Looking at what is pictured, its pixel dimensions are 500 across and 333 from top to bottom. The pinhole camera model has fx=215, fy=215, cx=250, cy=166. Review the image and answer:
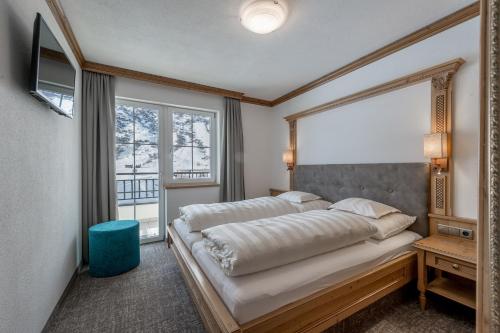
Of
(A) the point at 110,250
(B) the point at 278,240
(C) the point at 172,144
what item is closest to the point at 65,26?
(C) the point at 172,144

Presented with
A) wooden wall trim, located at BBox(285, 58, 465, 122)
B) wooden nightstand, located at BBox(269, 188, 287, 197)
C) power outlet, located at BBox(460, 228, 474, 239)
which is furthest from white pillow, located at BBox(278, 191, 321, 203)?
power outlet, located at BBox(460, 228, 474, 239)

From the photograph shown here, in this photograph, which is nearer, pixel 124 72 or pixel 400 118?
pixel 400 118

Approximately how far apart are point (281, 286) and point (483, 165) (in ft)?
3.64

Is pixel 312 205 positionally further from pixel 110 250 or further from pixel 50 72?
pixel 50 72

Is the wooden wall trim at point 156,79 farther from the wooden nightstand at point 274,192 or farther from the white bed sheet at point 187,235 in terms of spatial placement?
the white bed sheet at point 187,235

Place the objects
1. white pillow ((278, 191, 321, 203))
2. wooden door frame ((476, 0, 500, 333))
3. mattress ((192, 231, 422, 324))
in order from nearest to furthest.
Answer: wooden door frame ((476, 0, 500, 333))
mattress ((192, 231, 422, 324))
white pillow ((278, 191, 321, 203))

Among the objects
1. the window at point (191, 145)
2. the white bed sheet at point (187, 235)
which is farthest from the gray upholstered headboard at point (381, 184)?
the white bed sheet at point (187, 235)

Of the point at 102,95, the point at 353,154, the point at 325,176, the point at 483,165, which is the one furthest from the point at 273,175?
the point at 483,165

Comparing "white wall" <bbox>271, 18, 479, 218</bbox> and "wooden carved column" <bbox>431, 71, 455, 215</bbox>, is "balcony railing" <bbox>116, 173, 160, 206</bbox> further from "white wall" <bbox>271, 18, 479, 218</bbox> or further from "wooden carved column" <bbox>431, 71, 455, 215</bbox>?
"wooden carved column" <bbox>431, 71, 455, 215</bbox>

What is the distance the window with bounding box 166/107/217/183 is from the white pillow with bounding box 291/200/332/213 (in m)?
1.73

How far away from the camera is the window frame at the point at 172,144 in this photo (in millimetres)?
3477

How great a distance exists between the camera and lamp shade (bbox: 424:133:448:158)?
1854 millimetres

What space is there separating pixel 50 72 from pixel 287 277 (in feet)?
6.97

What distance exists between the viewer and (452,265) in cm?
159
